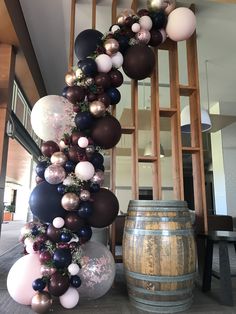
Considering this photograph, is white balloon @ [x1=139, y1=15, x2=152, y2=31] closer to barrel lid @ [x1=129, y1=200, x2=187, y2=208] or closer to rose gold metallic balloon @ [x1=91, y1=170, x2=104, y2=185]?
rose gold metallic balloon @ [x1=91, y1=170, x2=104, y2=185]

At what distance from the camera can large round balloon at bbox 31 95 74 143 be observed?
2.10 meters

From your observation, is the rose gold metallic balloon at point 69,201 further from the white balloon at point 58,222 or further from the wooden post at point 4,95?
the wooden post at point 4,95

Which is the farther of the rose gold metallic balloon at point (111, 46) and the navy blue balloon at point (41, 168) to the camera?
the rose gold metallic balloon at point (111, 46)

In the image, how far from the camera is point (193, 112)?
8.79 feet

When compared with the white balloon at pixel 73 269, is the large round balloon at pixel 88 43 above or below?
above

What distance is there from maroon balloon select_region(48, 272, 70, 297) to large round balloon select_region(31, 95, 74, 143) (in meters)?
1.03

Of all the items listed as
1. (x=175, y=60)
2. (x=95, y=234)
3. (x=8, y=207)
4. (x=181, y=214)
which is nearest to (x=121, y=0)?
(x=175, y=60)

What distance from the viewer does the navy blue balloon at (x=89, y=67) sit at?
2.04m

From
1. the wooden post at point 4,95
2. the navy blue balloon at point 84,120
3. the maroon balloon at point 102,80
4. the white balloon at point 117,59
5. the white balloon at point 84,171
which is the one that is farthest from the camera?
the wooden post at point 4,95

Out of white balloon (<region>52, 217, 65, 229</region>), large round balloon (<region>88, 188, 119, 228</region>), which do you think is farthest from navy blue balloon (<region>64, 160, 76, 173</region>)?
white balloon (<region>52, 217, 65, 229</region>)

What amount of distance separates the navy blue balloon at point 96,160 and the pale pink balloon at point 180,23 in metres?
1.36

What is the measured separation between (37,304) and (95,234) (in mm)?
1230

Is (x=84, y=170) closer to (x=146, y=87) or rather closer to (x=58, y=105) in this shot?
(x=58, y=105)

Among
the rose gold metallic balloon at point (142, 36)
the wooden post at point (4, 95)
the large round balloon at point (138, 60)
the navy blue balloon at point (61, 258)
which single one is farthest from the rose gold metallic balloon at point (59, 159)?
the rose gold metallic balloon at point (142, 36)
